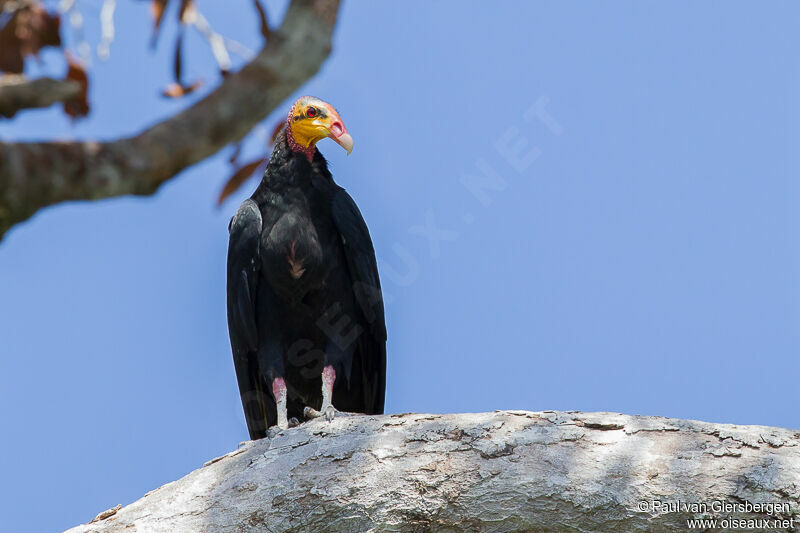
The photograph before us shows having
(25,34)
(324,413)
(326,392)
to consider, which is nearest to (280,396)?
(326,392)

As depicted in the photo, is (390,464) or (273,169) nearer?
(390,464)

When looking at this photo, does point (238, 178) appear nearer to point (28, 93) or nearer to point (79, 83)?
point (79, 83)

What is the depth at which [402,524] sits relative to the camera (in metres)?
3.47

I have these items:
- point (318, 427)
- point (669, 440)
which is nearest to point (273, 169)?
point (318, 427)

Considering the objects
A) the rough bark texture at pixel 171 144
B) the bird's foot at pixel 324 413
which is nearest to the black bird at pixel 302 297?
the bird's foot at pixel 324 413

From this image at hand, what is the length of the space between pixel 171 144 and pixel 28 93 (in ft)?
0.90

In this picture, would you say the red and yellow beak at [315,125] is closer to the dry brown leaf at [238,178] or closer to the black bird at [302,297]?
the black bird at [302,297]

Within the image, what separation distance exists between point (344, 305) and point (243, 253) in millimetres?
650

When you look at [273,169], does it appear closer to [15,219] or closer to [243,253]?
[243,253]

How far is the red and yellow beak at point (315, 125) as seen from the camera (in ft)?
18.9

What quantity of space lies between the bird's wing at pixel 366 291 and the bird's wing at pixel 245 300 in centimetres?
50

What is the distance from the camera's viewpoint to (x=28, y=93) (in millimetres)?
1544

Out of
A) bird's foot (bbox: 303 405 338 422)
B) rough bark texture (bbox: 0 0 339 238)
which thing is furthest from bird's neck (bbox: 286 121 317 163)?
rough bark texture (bbox: 0 0 339 238)

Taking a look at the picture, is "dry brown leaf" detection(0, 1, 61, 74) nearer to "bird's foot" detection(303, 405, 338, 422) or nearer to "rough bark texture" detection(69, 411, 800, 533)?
"rough bark texture" detection(69, 411, 800, 533)
